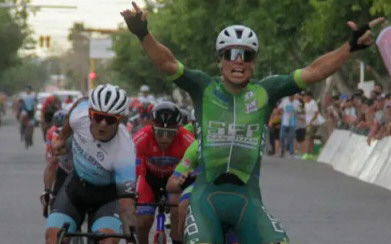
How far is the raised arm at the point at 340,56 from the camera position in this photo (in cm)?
868

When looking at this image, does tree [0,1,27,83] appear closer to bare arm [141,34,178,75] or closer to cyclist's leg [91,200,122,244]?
cyclist's leg [91,200,122,244]

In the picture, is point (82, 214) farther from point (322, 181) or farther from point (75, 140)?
point (322, 181)

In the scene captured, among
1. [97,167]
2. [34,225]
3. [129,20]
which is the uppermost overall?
[129,20]

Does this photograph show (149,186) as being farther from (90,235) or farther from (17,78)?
(17,78)

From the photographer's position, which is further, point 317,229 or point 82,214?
point 317,229

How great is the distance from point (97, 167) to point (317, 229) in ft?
25.5

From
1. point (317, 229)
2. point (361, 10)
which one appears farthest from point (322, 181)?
point (317, 229)

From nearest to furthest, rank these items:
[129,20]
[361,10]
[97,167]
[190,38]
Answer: [129,20] < [97,167] < [361,10] < [190,38]

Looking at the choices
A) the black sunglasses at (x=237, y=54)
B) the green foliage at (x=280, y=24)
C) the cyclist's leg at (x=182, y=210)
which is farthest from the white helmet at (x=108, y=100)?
the green foliage at (x=280, y=24)

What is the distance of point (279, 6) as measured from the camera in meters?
34.9

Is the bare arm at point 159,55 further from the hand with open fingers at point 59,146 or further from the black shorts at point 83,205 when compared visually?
the hand with open fingers at point 59,146

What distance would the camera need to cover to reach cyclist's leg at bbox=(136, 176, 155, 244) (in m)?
12.7

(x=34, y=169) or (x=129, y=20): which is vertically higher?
(x=129, y=20)

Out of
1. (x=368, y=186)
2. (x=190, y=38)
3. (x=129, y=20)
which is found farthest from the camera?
(x=190, y=38)
